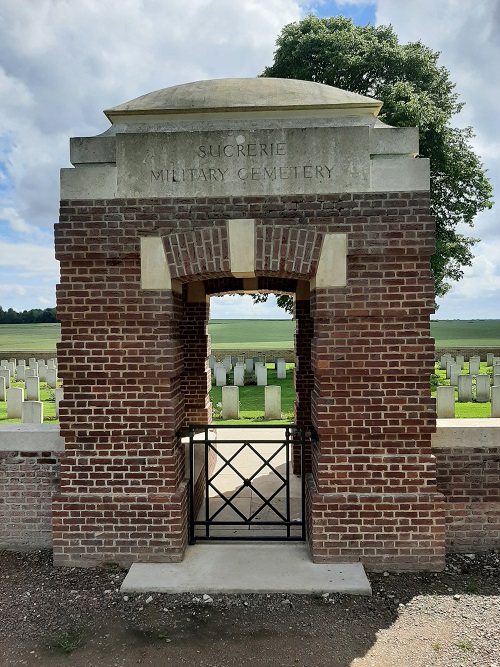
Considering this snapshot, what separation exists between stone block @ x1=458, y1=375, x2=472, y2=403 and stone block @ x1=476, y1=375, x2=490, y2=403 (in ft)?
0.70

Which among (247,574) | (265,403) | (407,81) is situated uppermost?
(407,81)

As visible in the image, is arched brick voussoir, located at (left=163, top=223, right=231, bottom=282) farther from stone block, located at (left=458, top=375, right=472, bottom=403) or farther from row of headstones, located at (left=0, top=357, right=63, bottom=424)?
stone block, located at (left=458, top=375, right=472, bottom=403)

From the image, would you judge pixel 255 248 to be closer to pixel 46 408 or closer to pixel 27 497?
pixel 27 497

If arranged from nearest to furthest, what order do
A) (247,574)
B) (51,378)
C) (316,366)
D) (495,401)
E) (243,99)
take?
(247,574), (316,366), (243,99), (495,401), (51,378)

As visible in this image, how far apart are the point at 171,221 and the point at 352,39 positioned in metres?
13.9

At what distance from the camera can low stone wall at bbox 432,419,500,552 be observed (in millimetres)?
5227

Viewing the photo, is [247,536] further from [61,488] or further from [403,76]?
[403,76]

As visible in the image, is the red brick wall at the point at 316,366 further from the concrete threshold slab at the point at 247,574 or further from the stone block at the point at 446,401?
the stone block at the point at 446,401

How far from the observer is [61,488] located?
508 cm

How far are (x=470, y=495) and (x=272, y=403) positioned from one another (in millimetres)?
7131

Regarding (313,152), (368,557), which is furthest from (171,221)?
(368,557)

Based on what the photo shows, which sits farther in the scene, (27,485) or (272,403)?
(272,403)

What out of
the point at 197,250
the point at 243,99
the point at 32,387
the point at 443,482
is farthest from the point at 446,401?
the point at 32,387

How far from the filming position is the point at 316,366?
5.04m
